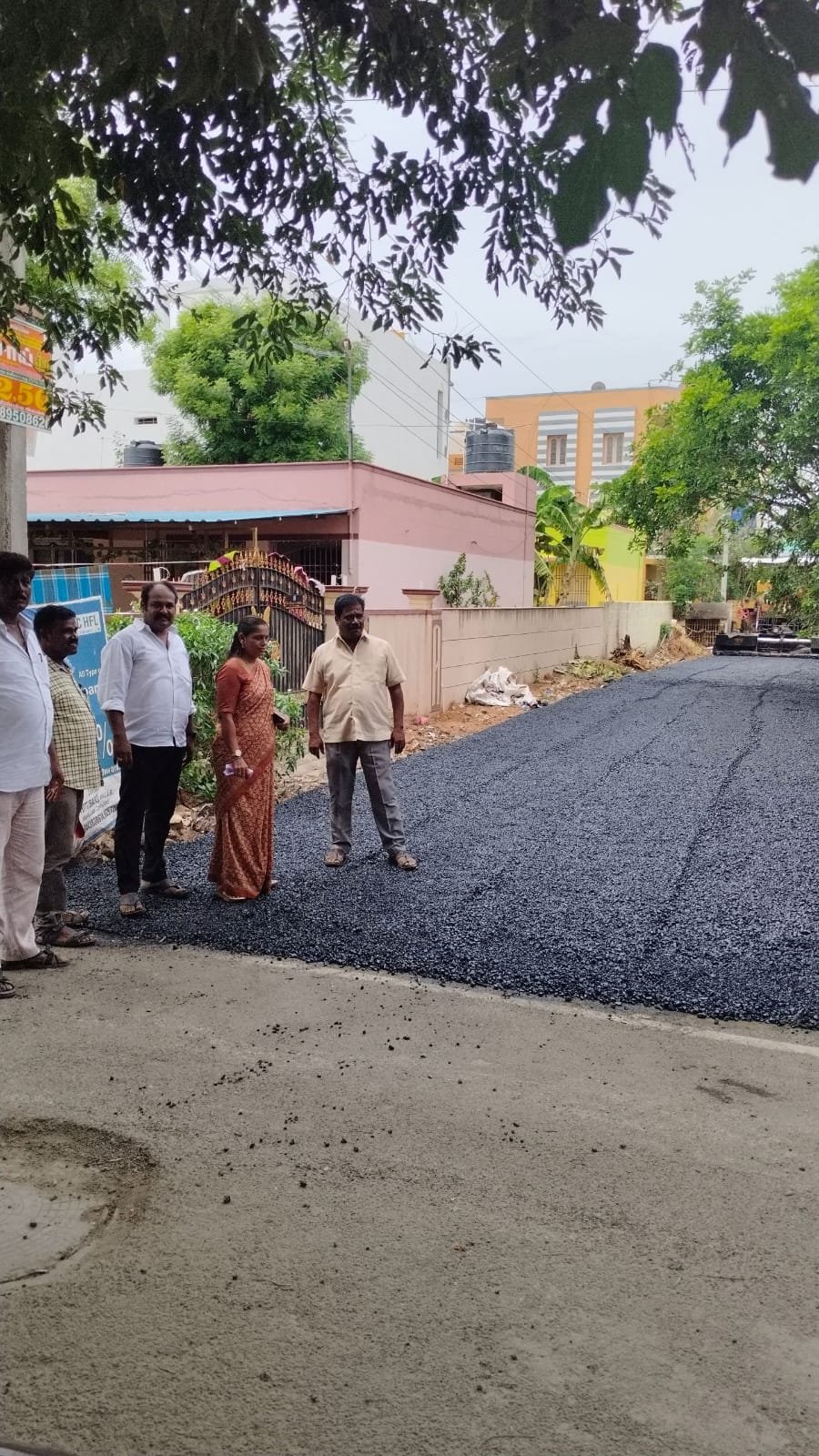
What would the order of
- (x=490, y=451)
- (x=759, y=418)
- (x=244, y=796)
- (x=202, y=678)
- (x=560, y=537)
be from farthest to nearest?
1. (x=560, y=537)
2. (x=490, y=451)
3. (x=759, y=418)
4. (x=202, y=678)
5. (x=244, y=796)

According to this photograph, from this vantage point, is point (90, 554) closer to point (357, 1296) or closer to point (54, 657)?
point (54, 657)

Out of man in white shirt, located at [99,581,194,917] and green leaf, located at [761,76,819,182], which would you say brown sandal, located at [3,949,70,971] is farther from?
green leaf, located at [761,76,819,182]

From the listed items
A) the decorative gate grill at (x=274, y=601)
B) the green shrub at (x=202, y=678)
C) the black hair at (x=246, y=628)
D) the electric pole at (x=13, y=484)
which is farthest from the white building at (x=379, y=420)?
the black hair at (x=246, y=628)

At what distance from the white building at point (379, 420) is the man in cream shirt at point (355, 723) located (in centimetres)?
3159

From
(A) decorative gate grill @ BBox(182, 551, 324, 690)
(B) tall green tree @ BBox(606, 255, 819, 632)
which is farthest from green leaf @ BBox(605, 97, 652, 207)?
(B) tall green tree @ BBox(606, 255, 819, 632)

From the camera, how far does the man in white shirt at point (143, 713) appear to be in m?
6.16

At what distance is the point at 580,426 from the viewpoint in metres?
56.1

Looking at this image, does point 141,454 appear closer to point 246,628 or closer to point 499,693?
point 499,693

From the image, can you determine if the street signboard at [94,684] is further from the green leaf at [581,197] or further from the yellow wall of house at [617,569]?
the yellow wall of house at [617,569]

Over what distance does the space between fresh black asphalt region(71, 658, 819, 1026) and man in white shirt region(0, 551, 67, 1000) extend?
73 cm

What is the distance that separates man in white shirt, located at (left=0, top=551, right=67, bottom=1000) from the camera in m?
5.02

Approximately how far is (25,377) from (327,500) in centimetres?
1601

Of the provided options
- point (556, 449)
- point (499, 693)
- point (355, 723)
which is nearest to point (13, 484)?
point (355, 723)

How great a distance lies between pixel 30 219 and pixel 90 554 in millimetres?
19466
